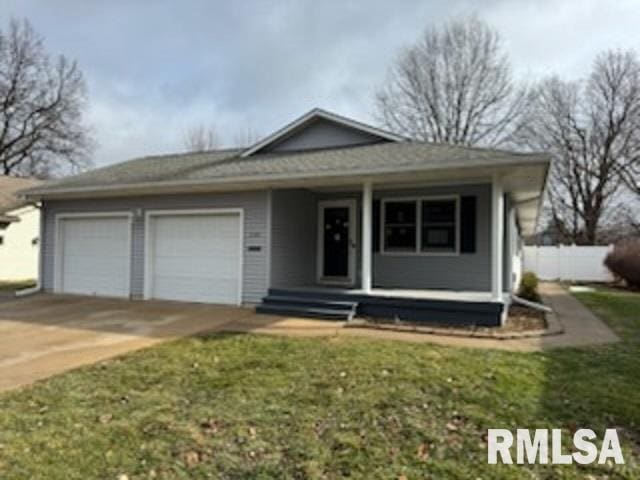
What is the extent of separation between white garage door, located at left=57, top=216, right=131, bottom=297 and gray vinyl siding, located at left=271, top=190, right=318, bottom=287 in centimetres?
406

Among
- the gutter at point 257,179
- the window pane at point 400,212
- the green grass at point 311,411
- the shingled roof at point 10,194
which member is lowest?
the green grass at point 311,411

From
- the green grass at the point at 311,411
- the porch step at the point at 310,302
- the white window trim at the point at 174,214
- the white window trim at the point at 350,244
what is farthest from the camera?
the white window trim at the point at 350,244

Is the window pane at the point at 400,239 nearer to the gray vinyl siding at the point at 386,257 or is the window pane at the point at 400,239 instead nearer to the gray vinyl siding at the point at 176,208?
the gray vinyl siding at the point at 386,257

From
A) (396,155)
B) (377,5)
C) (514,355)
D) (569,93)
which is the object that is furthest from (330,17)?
(569,93)

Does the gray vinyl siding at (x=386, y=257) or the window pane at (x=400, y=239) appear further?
the window pane at (x=400, y=239)

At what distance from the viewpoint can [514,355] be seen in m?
A: 6.74

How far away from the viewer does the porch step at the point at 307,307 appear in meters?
9.77

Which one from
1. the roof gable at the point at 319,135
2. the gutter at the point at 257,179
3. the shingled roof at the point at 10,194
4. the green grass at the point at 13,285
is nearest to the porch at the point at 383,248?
the gutter at the point at 257,179

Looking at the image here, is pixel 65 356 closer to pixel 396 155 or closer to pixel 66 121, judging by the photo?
pixel 396 155

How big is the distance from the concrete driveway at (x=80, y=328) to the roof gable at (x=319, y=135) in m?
4.39

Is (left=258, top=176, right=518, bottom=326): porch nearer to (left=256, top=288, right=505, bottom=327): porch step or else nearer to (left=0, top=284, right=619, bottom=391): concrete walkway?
(left=256, top=288, right=505, bottom=327): porch step

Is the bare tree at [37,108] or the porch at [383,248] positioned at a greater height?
the bare tree at [37,108]

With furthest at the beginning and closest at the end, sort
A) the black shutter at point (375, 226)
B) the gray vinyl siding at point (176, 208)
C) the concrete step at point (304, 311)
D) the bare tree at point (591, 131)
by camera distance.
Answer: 1. the bare tree at point (591, 131)
2. the black shutter at point (375, 226)
3. the gray vinyl siding at point (176, 208)
4. the concrete step at point (304, 311)

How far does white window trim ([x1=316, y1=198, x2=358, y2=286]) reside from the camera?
12.4 metres
